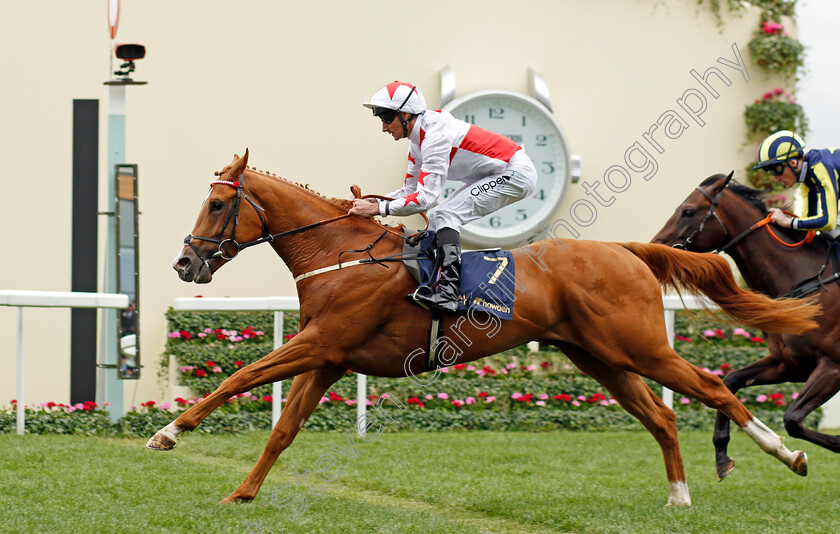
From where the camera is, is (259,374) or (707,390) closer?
(259,374)

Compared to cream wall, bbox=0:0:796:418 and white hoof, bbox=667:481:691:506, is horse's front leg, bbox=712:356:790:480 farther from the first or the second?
cream wall, bbox=0:0:796:418

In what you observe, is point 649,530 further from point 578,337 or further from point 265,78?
point 265,78

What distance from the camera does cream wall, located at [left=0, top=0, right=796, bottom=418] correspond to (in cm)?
869

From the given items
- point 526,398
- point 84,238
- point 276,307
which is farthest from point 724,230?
point 84,238

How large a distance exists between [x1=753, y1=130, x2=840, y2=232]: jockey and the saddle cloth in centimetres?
208

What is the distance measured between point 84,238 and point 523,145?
13.8ft

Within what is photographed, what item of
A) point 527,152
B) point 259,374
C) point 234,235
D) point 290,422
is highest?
point 527,152

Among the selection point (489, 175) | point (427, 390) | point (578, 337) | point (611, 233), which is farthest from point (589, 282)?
point (611, 233)

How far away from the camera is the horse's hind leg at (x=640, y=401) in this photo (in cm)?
501

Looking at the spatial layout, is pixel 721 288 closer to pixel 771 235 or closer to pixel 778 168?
pixel 771 235

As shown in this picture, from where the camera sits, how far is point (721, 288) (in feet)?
17.2

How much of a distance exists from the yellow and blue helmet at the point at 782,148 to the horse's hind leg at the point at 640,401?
1681 millimetres

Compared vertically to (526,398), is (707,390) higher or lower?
higher

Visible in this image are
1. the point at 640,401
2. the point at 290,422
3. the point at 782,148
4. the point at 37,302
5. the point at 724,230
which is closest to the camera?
the point at 290,422
